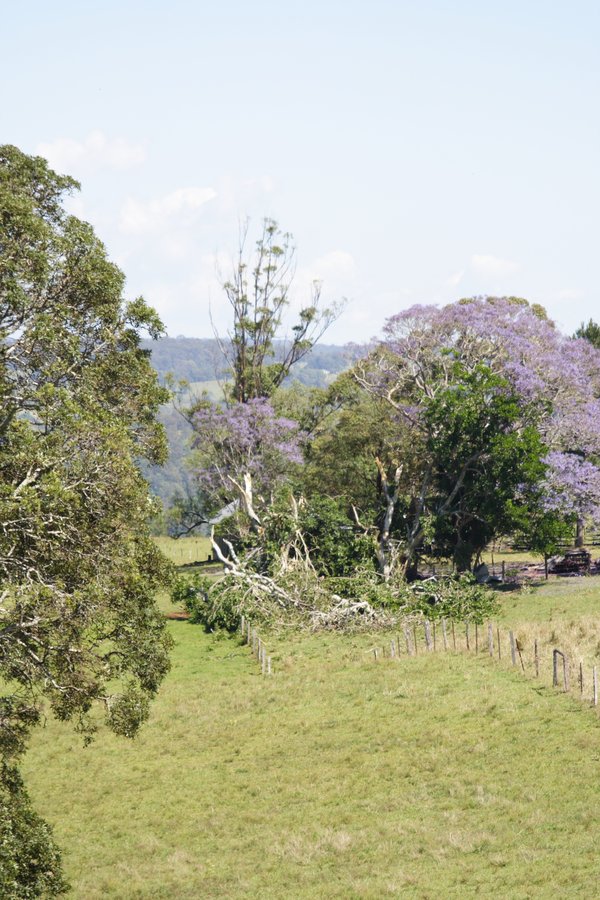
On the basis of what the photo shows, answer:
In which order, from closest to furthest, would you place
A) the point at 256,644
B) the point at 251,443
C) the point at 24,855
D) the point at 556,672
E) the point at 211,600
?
the point at 24,855, the point at 556,672, the point at 256,644, the point at 211,600, the point at 251,443

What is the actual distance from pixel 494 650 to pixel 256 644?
10661mm

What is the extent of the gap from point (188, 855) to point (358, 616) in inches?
853

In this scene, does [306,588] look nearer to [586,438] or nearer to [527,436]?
[527,436]

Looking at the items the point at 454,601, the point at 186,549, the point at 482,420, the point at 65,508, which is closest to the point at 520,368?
the point at 482,420

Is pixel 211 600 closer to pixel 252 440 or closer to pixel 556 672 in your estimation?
pixel 252 440

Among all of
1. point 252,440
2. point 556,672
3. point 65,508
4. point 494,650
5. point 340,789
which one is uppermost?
point 252,440

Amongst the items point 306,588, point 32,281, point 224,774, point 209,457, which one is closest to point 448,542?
point 306,588

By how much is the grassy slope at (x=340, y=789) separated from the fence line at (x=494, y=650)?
2.30ft

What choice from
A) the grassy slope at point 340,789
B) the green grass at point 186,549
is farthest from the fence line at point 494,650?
the green grass at point 186,549

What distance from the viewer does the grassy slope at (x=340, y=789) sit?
19828mm

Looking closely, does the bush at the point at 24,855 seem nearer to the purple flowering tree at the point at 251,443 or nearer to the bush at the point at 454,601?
the bush at the point at 454,601

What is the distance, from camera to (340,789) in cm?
2467

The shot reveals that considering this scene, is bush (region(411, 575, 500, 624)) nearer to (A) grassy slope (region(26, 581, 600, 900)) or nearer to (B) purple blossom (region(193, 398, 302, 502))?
(A) grassy slope (region(26, 581, 600, 900))

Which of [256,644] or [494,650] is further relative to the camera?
[256,644]
